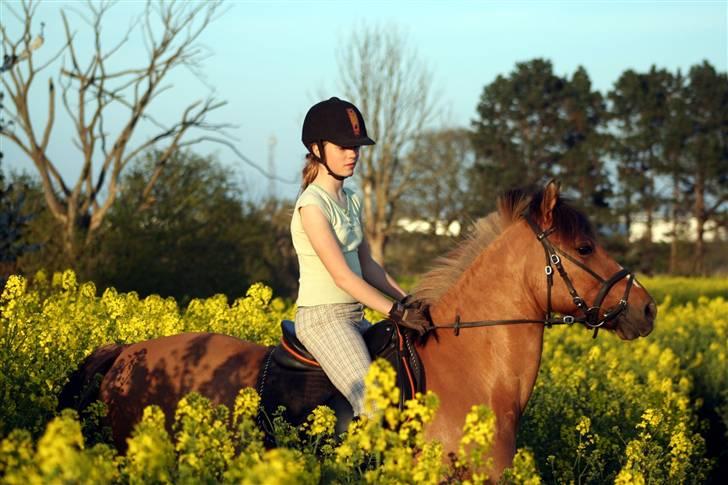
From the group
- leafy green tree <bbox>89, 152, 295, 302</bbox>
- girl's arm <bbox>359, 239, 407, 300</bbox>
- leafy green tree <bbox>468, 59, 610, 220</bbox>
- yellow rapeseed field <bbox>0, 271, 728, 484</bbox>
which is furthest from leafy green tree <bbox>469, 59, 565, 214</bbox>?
girl's arm <bbox>359, 239, 407, 300</bbox>

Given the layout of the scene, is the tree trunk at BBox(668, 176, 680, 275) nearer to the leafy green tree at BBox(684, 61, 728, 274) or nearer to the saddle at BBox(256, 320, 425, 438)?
the leafy green tree at BBox(684, 61, 728, 274)

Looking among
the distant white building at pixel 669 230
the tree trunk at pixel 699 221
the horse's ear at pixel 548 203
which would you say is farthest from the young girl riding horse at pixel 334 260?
the tree trunk at pixel 699 221

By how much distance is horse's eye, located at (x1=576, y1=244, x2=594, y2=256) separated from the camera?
5.78 meters

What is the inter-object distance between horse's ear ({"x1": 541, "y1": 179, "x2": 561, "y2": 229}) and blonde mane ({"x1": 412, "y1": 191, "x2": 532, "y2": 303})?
0.16 m

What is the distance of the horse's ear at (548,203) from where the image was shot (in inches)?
228

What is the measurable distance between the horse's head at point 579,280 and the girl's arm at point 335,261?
31.6 inches

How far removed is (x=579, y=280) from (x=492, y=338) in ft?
1.69

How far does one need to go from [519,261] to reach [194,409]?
208 centimetres

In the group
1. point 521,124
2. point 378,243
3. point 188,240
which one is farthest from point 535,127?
point 188,240

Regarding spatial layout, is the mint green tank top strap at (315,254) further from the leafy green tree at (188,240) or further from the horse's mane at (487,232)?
the leafy green tree at (188,240)

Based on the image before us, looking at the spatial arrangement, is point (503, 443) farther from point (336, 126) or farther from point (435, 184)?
point (435, 184)

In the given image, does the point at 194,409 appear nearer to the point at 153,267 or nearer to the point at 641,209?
the point at 153,267

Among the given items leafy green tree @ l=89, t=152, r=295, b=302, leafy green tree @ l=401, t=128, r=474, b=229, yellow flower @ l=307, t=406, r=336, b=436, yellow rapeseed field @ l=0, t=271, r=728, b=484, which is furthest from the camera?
leafy green tree @ l=401, t=128, r=474, b=229

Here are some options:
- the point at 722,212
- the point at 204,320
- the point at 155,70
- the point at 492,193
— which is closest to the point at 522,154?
the point at 492,193
